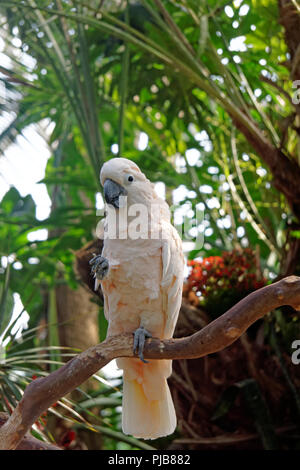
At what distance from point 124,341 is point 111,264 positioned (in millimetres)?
220

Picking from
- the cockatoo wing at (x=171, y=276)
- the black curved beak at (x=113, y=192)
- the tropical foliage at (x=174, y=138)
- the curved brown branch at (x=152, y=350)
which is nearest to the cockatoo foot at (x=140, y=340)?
the curved brown branch at (x=152, y=350)

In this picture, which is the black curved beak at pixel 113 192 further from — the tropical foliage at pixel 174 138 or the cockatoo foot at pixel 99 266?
the tropical foliage at pixel 174 138

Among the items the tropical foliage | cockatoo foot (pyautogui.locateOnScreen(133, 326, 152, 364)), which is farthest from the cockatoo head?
the tropical foliage

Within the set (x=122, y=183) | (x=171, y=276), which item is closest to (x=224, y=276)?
(x=171, y=276)

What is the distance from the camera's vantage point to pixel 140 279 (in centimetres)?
143

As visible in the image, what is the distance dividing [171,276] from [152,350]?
0.25 meters

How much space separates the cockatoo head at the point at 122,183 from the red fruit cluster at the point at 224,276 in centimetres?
93

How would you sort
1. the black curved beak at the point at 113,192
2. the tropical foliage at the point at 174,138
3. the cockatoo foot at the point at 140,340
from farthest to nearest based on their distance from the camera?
the tropical foliage at the point at 174,138, the black curved beak at the point at 113,192, the cockatoo foot at the point at 140,340

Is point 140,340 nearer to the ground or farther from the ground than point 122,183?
nearer to the ground

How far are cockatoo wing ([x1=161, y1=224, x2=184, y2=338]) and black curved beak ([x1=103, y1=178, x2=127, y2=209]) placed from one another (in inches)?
6.6

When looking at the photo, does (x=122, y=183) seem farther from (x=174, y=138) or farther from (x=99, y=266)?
(x=174, y=138)

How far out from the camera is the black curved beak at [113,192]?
140 centimetres

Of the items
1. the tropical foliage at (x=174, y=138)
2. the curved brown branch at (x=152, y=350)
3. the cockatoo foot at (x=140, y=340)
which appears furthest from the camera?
the tropical foliage at (x=174, y=138)

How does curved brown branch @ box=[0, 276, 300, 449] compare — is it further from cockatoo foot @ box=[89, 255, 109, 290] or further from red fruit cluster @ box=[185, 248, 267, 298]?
red fruit cluster @ box=[185, 248, 267, 298]
